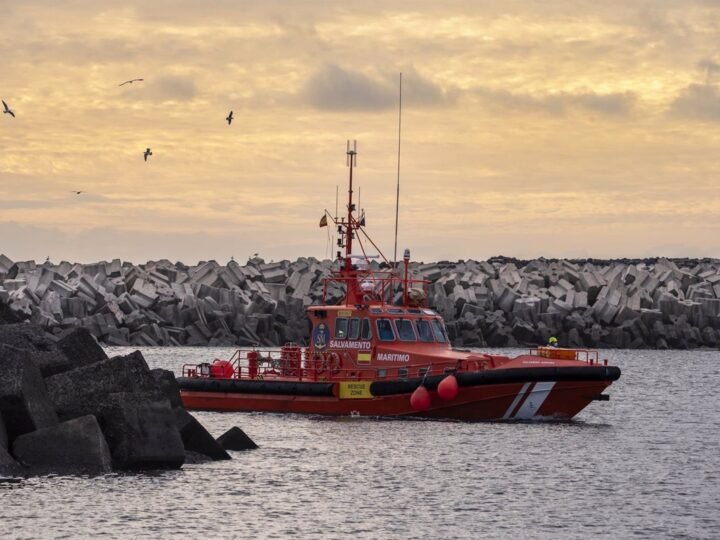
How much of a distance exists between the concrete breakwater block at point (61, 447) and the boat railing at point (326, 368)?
8217mm

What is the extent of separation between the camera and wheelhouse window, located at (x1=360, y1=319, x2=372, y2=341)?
29.9m

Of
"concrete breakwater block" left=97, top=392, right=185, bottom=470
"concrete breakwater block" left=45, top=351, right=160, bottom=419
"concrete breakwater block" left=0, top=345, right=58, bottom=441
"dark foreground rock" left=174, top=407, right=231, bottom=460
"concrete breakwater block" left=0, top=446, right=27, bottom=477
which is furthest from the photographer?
"dark foreground rock" left=174, top=407, right=231, bottom=460

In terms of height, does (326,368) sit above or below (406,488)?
above

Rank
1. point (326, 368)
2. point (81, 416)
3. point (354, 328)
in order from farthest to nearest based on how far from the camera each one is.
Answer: point (326, 368) → point (354, 328) → point (81, 416)

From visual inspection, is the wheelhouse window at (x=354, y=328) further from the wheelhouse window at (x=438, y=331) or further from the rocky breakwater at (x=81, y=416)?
the rocky breakwater at (x=81, y=416)

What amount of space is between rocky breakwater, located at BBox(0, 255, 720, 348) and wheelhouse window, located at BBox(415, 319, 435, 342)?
29221 millimetres

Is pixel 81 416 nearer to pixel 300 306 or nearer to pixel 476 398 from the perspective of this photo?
pixel 476 398

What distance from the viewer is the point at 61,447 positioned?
67.8 feet

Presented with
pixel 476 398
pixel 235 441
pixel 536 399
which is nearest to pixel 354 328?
pixel 476 398

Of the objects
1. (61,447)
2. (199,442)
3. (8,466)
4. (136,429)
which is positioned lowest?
(8,466)

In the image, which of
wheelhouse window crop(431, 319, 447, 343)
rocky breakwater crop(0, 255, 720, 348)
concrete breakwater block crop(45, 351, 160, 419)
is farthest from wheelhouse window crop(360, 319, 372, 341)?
rocky breakwater crop(0, 255, 720, 348)

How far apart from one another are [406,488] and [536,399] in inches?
279

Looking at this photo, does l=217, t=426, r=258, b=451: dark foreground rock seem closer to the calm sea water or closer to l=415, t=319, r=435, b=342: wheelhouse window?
the calm sea water

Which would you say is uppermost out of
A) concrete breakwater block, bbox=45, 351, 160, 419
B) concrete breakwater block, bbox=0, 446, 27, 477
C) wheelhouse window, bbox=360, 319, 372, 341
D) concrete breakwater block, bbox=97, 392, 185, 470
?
wheelhouse window, bbox=360, 319, 372, 341
